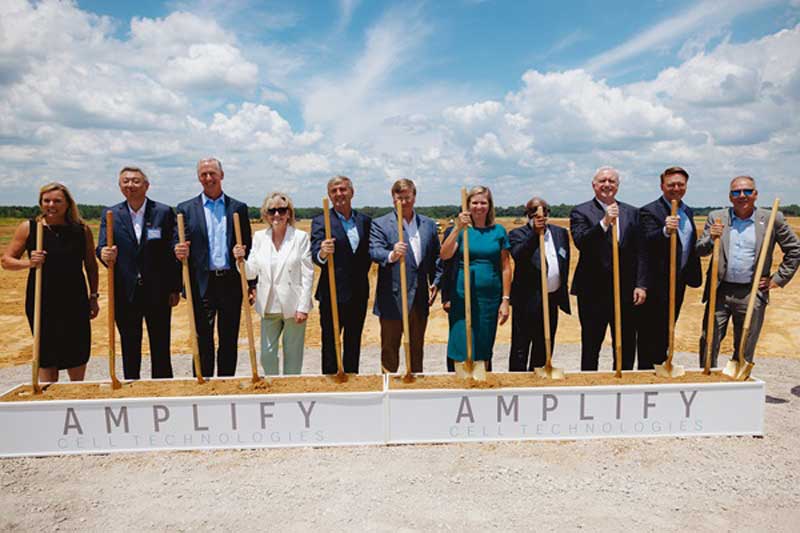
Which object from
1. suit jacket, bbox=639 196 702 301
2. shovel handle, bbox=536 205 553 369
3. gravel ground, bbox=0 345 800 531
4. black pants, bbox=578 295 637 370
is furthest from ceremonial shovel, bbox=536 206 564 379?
suit jacket, bbox=639 196 702 301

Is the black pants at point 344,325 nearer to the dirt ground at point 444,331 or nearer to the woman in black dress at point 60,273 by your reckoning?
the woman in black dress at point 60,273

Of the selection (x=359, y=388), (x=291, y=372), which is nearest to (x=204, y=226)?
(x=291, y=372)

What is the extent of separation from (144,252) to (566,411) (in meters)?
3.76

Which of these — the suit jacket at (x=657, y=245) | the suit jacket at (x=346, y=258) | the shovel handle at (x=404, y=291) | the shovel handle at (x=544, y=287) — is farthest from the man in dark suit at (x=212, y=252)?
the suit jacket at (x=657, y=245)

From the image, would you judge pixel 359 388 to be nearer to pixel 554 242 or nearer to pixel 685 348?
pixel 554 242

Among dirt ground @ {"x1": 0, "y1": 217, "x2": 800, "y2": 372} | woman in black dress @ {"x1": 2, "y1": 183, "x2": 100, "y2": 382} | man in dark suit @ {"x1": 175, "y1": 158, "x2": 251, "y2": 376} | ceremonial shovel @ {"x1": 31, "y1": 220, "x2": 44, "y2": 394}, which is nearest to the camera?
ceremonial shovel @ {"x1": 31, "y1": 220, "x2": 44, "y2": 394}

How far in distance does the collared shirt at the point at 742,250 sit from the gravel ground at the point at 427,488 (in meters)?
1.43

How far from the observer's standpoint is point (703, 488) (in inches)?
146

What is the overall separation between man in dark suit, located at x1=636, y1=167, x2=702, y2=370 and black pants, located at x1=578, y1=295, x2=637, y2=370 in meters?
0.12

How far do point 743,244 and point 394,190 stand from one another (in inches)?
128

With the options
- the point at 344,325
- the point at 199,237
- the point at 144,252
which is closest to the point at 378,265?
the point at 344,325

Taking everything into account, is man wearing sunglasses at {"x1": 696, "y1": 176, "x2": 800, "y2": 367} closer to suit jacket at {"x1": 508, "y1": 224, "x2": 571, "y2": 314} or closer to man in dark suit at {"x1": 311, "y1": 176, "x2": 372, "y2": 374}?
suit jacket at {"x1": 508, "y1": 224, "x2": 571, "y2": 314}

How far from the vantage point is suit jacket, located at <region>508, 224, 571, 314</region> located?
16.1 feet

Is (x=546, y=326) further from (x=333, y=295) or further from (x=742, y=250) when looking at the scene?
(x=742, y=250)
